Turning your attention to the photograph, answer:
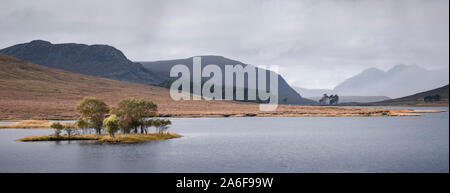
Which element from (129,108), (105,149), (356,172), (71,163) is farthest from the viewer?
(129,108)

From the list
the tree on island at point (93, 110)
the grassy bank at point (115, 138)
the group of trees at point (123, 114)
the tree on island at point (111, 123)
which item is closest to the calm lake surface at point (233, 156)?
the grassy bank at point (115, 138)

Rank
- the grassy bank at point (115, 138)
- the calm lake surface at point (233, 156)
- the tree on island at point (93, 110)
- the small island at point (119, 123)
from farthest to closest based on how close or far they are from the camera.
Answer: the tree on island at point (93, 110) < the small island at point (119, 123) < the grassy bank at point (115, 138) < the calm lake surface at point (233, 156)

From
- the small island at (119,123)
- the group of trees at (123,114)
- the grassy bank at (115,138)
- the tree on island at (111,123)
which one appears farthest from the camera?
the group of trees at (123,114)

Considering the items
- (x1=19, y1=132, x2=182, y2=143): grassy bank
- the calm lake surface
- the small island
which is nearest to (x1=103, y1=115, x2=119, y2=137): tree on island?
the small island

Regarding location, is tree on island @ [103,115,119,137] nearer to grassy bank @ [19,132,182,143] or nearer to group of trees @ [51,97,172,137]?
grassy bank @ [19,132,182,143]

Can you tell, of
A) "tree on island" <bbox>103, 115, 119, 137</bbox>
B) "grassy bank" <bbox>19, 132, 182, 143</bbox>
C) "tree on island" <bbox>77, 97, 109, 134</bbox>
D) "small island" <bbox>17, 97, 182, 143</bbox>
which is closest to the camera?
"tree on island" <bbox>103, 115, 119, 137</bbox>

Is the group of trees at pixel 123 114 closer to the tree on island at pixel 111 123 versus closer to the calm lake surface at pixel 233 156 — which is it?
the tree on island at pixel 111 123

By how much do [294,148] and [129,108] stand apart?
46605mm

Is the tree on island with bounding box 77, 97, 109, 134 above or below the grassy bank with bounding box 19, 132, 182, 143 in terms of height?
above
